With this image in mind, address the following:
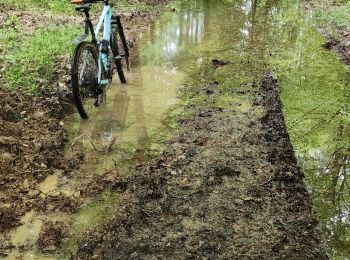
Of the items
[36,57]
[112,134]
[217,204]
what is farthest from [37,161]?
[36,57]

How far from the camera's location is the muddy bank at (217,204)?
3.23m

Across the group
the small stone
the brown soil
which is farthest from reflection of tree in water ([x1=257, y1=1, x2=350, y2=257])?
the small stone

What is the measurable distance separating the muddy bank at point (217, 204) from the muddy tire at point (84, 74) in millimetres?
1341

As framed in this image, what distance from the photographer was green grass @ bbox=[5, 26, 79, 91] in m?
5.83

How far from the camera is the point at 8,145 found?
14.5 ft

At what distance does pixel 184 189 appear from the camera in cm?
396

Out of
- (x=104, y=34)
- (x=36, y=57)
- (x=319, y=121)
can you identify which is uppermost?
(x=104, y=34)

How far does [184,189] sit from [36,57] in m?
4.09

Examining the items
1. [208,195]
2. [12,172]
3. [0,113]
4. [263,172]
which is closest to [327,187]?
[263,172]

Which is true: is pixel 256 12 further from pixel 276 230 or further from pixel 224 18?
pixel 276 230

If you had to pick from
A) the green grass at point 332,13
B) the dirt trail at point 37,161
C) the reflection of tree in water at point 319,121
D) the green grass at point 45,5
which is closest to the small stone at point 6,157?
the dirt trail at point 37,161

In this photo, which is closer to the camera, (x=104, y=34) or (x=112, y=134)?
(x=112, y=134)

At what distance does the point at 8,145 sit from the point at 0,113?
674 mm

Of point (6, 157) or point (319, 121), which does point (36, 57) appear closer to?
point (6, 157)
